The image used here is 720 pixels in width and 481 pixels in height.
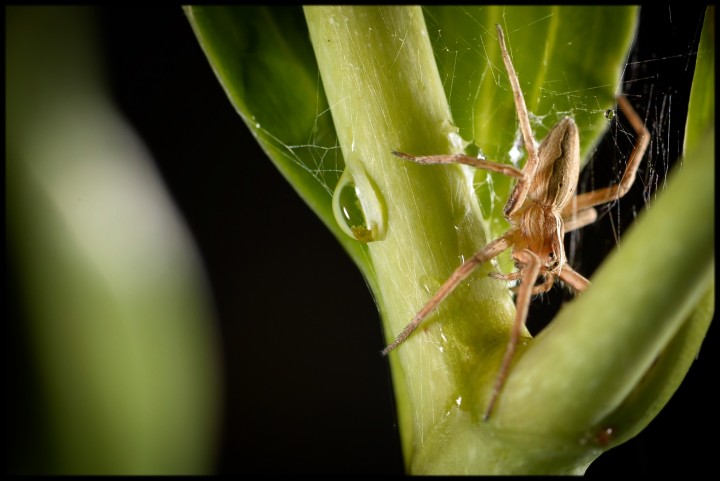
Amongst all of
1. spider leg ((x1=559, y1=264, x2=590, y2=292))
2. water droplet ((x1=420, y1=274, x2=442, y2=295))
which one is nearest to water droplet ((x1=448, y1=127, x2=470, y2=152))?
water droplet ((x1=420, y1=274, x2=442, y2=295))

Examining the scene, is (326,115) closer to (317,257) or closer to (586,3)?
(586,3)

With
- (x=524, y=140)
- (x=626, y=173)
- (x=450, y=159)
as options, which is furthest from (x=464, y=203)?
(x=626, y=173)

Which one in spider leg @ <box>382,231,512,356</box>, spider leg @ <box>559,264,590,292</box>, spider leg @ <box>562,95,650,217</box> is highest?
spider leg @ <box>382,231,512,356</box>

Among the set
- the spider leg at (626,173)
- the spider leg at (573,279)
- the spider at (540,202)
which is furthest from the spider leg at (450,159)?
the spider leg at (626,173)

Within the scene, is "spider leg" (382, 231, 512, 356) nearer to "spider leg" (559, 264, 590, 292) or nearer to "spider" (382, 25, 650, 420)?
"spider" (382, 25, 650, 420)

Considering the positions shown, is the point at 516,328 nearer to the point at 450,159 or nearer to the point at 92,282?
the point at 450,159

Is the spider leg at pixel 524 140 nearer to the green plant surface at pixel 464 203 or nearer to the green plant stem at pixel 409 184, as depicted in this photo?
the green plant surface at pixel 464 203
